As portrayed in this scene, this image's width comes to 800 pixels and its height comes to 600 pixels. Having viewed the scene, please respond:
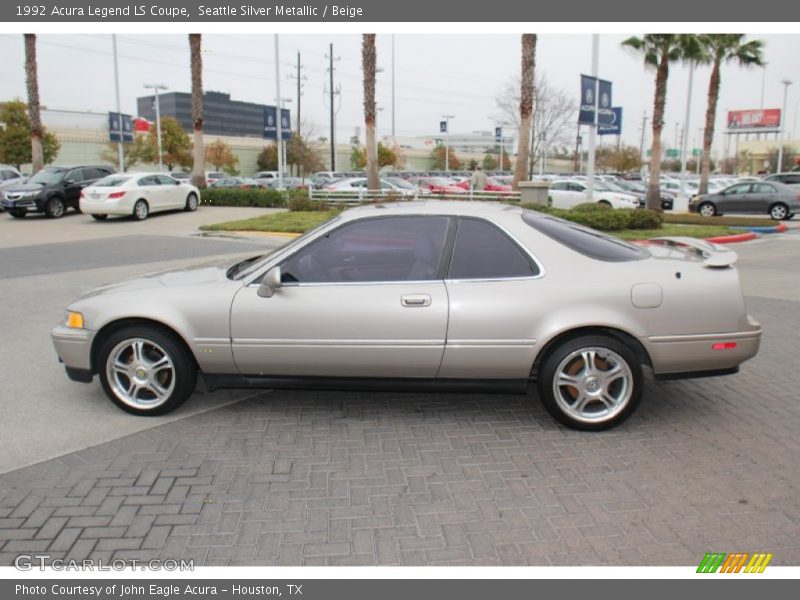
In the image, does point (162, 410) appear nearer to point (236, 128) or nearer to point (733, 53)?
point (733, 53)

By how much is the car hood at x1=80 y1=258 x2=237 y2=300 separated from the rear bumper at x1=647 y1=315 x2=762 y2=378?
3116mm

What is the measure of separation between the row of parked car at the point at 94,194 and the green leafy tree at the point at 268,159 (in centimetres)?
5105

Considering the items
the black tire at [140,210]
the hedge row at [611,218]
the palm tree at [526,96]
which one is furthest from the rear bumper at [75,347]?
the palm tree at [526,96]

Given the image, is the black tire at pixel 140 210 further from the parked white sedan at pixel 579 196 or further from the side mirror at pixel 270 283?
the side mirror at pixel 270 283

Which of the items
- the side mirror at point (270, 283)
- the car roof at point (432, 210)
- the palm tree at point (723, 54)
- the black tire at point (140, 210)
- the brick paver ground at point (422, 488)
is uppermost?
the palm tree at point (723, 54)

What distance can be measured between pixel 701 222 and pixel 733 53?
570 inches

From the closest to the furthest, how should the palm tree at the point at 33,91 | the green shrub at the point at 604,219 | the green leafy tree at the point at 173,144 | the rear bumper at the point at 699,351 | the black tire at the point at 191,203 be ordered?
1. the rear bumper at the point at 699,351
2. the green shrub at the point at 604,219
3. the black tire at the point at 191,203
4. the palm tree at the point at 33,91
5. the green leafy tree at the point at 173,144

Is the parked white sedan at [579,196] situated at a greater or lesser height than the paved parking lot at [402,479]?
greater

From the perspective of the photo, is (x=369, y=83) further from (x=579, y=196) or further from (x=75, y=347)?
(x=75, y=347)

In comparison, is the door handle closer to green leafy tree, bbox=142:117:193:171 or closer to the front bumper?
the front bumper

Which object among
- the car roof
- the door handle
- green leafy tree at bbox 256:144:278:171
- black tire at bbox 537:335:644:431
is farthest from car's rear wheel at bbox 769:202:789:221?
green leafy tree at bbox 256:144:278:171

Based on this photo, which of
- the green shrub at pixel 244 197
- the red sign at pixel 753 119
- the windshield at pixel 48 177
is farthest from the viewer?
the red sign at pixel 753 119

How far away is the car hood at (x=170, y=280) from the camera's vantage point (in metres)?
4.90

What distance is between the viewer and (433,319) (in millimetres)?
4484
